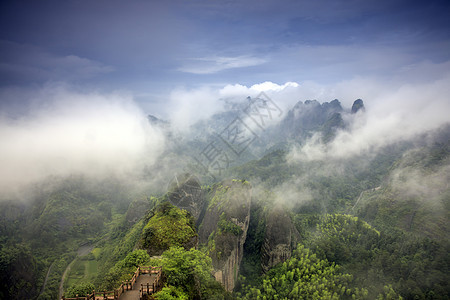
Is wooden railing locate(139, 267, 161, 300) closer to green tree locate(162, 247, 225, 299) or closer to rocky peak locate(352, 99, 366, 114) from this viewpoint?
green tree locate(162, 247, 225, 299)

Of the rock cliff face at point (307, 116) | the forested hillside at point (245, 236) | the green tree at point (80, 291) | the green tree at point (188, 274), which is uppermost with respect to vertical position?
the rock cliff face at point (307, 116)

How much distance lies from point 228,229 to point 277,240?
873 centimetres

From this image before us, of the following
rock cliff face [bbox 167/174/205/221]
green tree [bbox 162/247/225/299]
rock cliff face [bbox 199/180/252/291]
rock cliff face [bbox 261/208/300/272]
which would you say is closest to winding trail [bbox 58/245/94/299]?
rock cliff face [bbox 167/174/205/221]

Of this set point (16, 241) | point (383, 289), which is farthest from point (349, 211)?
point (16, 241)

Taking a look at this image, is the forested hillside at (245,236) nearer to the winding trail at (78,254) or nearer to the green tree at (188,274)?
the green tree at (188,274)

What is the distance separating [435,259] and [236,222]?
31.1m

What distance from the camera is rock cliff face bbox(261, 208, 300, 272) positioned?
3919cm

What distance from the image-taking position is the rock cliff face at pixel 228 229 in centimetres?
3534

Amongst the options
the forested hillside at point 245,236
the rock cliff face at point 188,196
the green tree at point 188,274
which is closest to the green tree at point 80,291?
the forested hillside at point 245,236

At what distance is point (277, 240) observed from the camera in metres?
39.6

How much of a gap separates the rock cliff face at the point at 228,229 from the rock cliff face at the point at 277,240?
437 centimetres

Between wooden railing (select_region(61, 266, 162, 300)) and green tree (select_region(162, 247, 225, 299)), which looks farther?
green tree (select_region(162, 247, 225, 299))

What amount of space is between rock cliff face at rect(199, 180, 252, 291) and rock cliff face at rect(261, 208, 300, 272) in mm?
4368

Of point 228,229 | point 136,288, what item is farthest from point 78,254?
point 136,288
